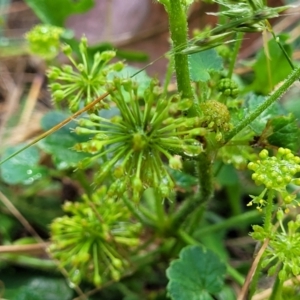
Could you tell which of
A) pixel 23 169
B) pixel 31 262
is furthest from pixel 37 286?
pixel 23 169

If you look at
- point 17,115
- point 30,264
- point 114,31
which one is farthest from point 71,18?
point 30,264

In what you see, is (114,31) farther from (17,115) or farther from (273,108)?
(273,108)

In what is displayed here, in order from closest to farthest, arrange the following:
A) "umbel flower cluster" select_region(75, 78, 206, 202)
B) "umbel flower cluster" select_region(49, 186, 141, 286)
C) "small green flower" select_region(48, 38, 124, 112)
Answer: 1. "umbel flower cluster" select_region(75, 78, 206, 202)
2. "small green flower" select_region(48, 38, 124, 112)
3. "umbel flower cluster" select_region(49, 186, 141, 286)

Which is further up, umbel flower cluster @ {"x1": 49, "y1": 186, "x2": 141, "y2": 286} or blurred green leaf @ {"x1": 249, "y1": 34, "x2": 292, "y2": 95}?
blurred green leaf @ {"x1": 249, "y1": 34, "x2": 292, "y2": 95}

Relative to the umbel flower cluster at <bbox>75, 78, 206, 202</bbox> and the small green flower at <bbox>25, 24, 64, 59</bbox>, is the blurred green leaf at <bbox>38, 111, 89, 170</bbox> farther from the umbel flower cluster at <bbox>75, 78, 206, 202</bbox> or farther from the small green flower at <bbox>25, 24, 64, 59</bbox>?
the umbel flower cluster at <bbox>75, 78, 206, 202</bbox>

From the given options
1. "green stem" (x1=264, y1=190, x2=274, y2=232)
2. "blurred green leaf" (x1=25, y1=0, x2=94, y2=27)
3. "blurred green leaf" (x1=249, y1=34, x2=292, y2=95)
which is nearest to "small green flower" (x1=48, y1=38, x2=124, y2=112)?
"green stem" (x1=264, y1=190, x2=274, y2=232)

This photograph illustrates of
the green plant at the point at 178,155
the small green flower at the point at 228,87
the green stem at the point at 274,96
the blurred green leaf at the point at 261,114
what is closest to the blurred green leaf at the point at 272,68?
the green plant at the point at 178,155

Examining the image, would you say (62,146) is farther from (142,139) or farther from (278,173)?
(278,173)
